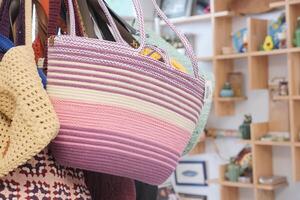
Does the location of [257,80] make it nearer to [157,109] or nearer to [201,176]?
[201,176]

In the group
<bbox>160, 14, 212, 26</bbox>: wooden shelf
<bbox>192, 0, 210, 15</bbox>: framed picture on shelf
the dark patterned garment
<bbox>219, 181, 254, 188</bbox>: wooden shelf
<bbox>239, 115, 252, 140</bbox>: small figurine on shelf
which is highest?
<bbox>192, 0, 210, 15</bbox>: framed picture on shelf

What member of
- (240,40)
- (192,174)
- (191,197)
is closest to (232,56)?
(240,40)

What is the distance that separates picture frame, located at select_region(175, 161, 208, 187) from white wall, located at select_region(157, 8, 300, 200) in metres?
0.03

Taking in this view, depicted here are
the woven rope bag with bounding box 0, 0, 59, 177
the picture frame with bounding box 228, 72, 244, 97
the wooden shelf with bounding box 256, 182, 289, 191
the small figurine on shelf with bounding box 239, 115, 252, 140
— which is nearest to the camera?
the woven rope bag with bounding box 0, 0, 59, 177

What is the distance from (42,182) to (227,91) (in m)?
2.24

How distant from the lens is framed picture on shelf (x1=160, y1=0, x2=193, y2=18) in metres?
2.84

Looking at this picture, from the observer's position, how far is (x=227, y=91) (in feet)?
8.55

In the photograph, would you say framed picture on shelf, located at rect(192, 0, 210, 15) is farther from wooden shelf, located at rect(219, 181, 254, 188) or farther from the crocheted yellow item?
the crocheted yellow item

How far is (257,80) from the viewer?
8.20 feet

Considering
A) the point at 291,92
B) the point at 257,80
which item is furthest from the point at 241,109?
the point at 291,92

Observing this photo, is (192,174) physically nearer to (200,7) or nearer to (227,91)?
(227,91)

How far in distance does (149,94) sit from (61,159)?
0.35 ft

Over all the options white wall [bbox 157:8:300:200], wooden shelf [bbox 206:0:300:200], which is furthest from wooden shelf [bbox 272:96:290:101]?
white wall [bbox 157:8:300:200]

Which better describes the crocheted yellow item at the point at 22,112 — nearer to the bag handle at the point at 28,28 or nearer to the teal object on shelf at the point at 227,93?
the bag handle at the point at 28,28
